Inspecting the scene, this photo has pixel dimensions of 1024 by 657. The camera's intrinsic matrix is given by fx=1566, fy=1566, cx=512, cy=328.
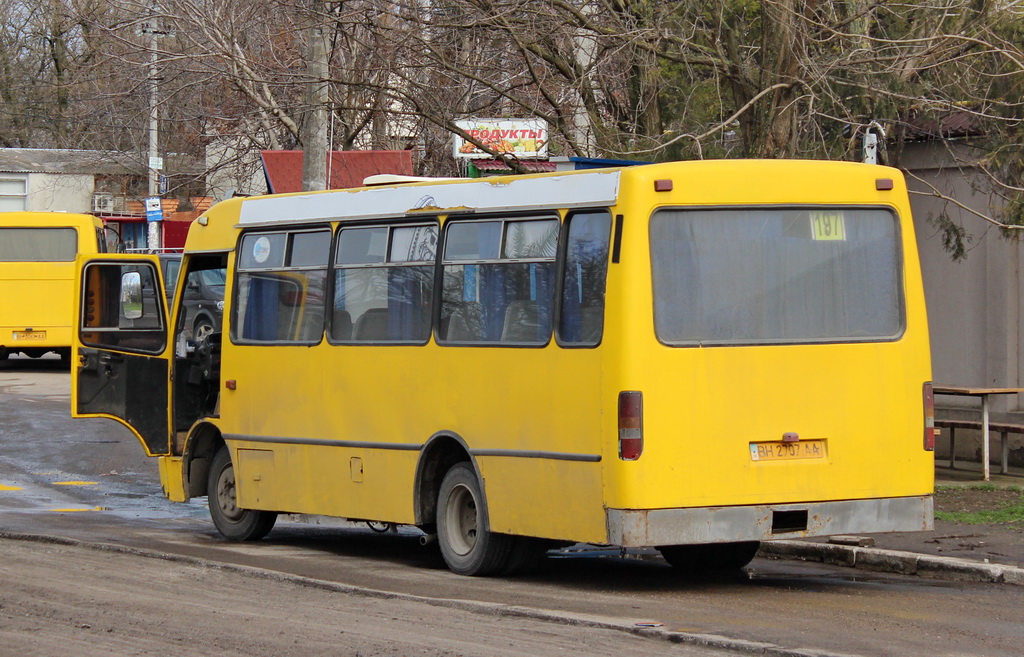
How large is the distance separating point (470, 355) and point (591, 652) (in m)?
3.24

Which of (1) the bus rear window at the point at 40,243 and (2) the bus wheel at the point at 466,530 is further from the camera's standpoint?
(1) the bus rear window at the point at 40,243

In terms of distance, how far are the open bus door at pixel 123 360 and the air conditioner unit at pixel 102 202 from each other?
42643 millimetres

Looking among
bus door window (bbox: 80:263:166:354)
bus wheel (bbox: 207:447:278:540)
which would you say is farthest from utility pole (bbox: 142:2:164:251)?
bus wheel (bbox: 207:447:278:540)

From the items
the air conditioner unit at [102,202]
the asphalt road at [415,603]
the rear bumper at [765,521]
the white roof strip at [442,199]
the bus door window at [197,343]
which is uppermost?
the air conditioner unit at [102,202]

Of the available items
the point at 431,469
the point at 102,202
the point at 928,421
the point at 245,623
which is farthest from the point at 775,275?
the point at 102,202

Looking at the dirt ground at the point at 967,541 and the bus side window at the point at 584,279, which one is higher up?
the bus side window at the point at 584,279

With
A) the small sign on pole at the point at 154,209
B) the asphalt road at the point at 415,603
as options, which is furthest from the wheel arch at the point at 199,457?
the small sign on pole at the point at 154,209

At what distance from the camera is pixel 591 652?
708cm

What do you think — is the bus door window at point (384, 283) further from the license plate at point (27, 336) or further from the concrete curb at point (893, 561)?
the license plate at point (27, 336)

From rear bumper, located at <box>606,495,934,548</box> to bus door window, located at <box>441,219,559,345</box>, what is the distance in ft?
4.37

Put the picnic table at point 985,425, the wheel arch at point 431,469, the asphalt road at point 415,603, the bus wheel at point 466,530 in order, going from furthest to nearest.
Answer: the picnic table at point 985,425, the wheel arch at point 431,469, the bus wheel at point 466,530, the asphalt road at point 415,603

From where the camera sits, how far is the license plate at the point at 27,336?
33219 millimetres

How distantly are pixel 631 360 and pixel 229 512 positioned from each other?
5.00 meters

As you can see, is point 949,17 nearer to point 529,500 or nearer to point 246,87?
point 529,500
